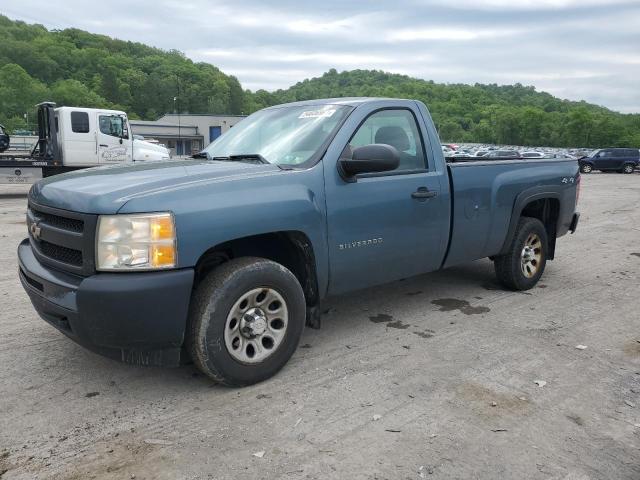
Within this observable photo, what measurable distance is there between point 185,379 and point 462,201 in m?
2.64

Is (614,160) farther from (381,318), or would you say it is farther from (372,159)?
(372,159)

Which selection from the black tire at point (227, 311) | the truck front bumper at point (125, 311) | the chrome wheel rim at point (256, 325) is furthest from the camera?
the chrome wheel rim at point (256, 325)

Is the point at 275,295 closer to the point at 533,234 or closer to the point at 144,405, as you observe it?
the point at 144,405

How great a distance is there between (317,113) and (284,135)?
0.32m

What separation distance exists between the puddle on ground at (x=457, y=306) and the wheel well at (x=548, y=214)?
1.33 metres

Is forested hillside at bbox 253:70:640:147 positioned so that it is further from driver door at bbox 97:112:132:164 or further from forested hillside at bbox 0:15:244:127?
driver door at bbox 97:112:132:164

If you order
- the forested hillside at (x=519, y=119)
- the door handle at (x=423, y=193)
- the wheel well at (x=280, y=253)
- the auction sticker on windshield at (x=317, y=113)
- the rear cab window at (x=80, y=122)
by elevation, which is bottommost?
the wheel well at (x=280, y=253)

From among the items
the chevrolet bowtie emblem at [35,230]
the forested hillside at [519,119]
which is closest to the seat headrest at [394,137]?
the chevrolet bowtie emblem at [35,230]

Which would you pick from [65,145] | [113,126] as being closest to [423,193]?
[65,145]

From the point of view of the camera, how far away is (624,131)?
12344 cm

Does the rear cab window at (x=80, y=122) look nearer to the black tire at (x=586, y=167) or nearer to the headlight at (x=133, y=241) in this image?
the headlight at (x=133, y=241)

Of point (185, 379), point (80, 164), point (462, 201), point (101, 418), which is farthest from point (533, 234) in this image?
point (80, 164)

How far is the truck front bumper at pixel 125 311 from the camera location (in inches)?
110

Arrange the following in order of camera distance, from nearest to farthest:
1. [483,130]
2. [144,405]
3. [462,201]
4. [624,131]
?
[144,405], [462,201], [624,131], [483,130]
